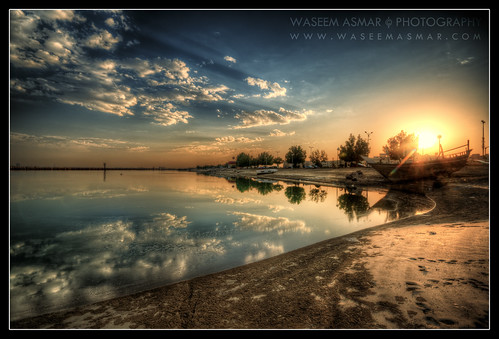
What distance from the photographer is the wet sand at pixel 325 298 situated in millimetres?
3281

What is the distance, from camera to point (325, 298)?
385cm

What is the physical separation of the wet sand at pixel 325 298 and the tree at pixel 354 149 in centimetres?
7609

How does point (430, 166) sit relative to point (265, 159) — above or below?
below

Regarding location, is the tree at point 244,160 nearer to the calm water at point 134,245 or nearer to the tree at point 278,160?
the tree at point 278,160

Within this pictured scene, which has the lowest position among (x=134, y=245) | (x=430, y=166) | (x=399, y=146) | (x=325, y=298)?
(x=134, y=245)

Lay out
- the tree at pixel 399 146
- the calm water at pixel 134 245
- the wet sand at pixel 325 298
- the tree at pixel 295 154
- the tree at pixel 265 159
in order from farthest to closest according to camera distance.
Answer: the tree at pixel 265 159
the tree at pixel 295 154
the tree at pixel 399 146
the calm water at pixel 134 245
the wet sand at pixel 325 298

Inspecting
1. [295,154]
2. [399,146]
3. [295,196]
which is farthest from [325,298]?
[295,154]

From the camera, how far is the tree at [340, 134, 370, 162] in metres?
73.9

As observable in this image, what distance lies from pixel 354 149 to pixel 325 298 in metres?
81.0

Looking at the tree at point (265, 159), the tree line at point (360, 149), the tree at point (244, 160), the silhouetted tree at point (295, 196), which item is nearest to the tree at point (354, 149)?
the tree line at point (360, 149)

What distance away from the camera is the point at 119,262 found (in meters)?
6.84

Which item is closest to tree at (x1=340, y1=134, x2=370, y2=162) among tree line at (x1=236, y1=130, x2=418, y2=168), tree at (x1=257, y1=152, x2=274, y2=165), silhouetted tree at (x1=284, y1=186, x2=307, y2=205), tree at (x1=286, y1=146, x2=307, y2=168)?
tree line at (x1=236, y1=130, x2=418, y2=168)

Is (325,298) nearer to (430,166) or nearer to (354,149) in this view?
(430,166)

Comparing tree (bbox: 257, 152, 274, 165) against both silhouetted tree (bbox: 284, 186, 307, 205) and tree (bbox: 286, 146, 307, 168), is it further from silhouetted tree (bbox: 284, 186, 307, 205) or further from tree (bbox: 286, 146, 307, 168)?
silhouetted tree (bbox: 284, 186, 307, 205)
